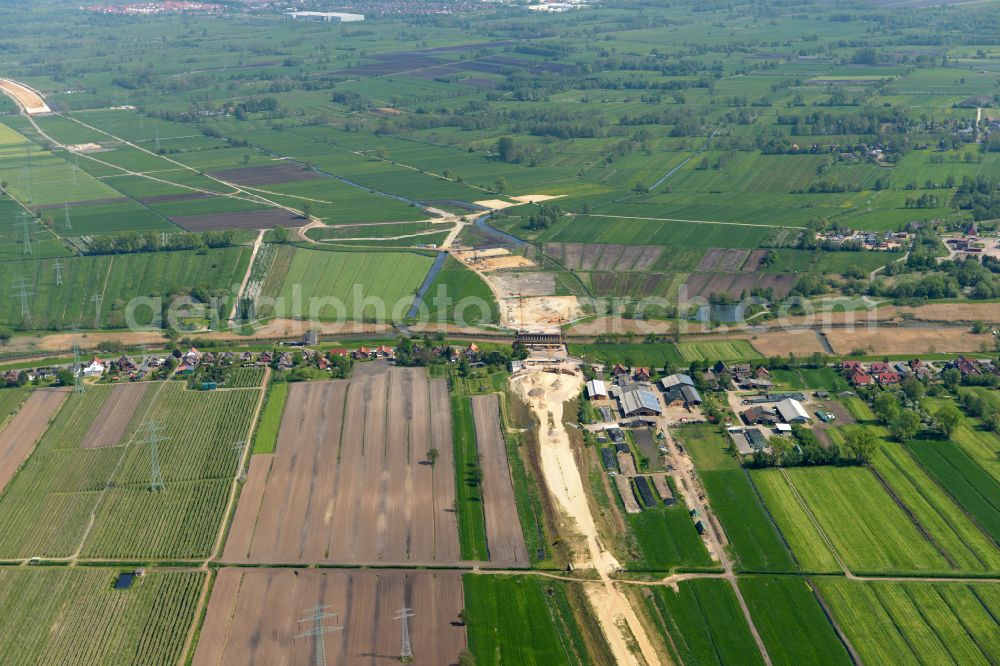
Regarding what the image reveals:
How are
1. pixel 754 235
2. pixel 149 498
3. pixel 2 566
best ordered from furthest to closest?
1. pixel 754 235
2. pixel 149 498
3. pixel 2 566

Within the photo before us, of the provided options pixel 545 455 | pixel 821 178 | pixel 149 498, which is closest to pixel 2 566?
pixel 149 498

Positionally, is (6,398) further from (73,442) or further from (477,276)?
(477,276)

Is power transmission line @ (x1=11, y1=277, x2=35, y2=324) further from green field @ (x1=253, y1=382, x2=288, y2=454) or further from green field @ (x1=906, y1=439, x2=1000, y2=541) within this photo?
green field @ (x1=906, y1=439, x2=1000, y2=541)

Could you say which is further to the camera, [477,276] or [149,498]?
[477,276]

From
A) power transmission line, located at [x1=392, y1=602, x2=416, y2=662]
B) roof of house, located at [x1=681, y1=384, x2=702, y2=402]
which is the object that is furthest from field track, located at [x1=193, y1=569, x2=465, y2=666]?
roof of house, located at [x1=681, y1=384, x2=702, y2=402]

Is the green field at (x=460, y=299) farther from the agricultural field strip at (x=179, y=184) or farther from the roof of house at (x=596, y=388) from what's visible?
the agricultural field strip at (x=179, y=184)

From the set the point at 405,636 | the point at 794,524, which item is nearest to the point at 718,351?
the point at 794,524

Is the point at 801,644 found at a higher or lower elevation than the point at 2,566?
higher

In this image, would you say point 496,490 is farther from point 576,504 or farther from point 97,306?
point 97,306
